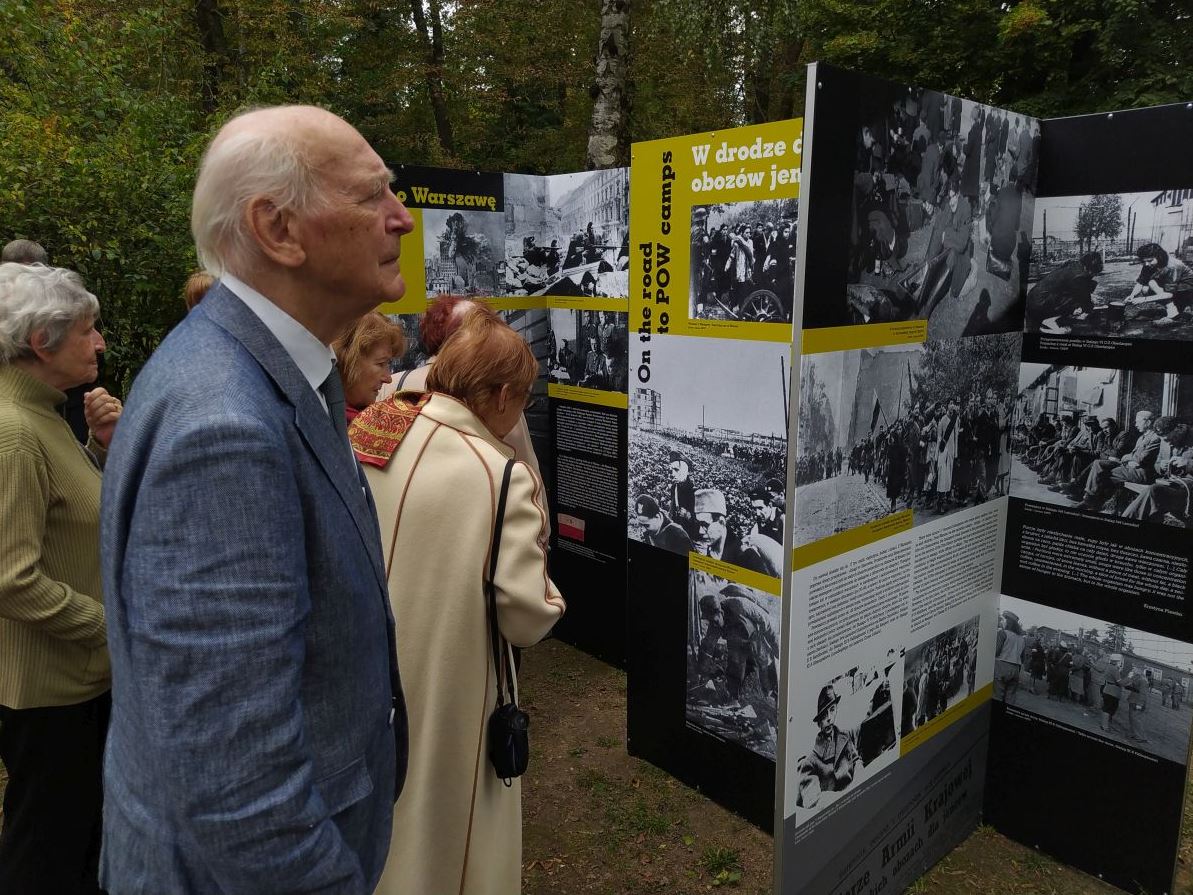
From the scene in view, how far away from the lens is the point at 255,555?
108 cm

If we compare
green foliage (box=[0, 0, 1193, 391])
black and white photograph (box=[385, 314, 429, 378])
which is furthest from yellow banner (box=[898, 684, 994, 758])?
green foliage (box=[0, 0, 1193, 391])

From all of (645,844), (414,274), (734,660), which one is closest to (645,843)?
(645,844)

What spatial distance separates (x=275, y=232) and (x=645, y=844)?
124 inches

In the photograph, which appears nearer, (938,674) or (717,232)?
(938,674)

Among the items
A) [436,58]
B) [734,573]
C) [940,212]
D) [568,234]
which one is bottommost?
[734,573]

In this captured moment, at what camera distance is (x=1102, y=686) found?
3.04m

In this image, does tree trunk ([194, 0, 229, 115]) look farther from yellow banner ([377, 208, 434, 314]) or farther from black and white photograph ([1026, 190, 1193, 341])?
black and white photograph ([1026, 190, 1193, 341])

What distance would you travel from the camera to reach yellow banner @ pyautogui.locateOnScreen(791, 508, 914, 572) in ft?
7.75

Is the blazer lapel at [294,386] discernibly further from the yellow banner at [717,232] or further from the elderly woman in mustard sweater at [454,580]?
the yellow banner at [717,232]

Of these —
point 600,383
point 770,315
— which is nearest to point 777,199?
point 770,315

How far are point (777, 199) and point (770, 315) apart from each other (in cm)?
41

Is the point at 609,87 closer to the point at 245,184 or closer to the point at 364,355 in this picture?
the point at 364,355

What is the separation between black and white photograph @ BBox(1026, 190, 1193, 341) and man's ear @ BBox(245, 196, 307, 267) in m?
2.60

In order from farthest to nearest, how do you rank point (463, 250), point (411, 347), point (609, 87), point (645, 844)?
point (609, 87)
point (463, 250)
point (411, 347)
point (645, 844)
